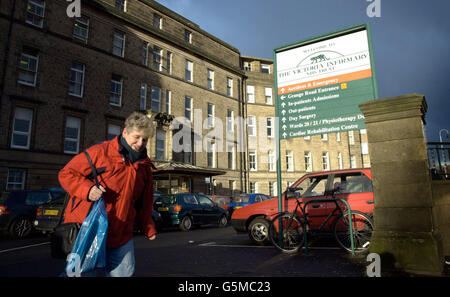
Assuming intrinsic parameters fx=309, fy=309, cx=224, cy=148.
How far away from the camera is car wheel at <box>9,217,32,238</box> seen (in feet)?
35.6

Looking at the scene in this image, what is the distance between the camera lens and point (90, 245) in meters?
2.35

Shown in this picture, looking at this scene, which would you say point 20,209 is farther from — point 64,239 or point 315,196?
point 64,239

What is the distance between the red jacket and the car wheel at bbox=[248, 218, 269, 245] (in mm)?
5591

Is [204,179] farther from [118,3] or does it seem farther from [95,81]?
[118,3]

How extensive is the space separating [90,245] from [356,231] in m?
5.57

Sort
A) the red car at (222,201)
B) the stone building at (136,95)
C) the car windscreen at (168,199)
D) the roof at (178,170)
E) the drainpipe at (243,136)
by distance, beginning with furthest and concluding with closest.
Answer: the drainpipe at (243,136), the roof at (178,170), the stone building at (136,95), the red car at (222,201), the car windscreen at (168,199)

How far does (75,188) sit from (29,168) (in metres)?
19.5

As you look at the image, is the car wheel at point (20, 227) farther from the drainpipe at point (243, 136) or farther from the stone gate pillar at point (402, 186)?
the drainpipe at point (243, 136)

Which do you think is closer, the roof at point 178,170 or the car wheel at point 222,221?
the car wheel at point 222,221

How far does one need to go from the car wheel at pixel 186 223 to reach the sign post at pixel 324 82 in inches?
267

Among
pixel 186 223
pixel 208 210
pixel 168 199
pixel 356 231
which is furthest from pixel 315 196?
pixel 208 210

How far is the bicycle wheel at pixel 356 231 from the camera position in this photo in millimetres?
6293

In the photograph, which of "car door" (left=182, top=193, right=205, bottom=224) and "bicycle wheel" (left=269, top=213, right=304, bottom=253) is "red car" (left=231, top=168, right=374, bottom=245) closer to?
"bicycle wheel" (left=269, top=213, right=304, bottom=253)

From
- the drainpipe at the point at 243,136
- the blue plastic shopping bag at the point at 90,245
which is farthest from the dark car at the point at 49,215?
the drainpipe at the point at 243,136
